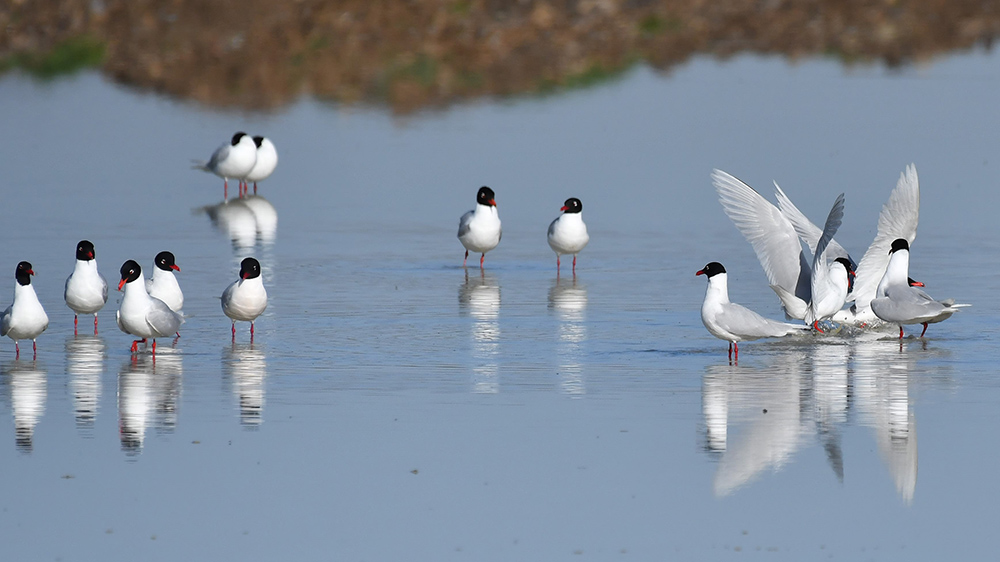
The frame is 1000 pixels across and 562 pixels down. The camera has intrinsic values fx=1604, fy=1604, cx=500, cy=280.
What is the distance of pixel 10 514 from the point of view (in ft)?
23.8

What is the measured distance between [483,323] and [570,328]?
69cm

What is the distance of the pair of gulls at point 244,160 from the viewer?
2031 cm

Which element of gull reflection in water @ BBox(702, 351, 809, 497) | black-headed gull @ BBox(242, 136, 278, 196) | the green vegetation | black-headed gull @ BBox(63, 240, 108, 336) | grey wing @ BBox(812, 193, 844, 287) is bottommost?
gull reflection in water @ BBox(702, 351, 809, 497)

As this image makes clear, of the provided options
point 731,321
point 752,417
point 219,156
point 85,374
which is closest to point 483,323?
point 731,321

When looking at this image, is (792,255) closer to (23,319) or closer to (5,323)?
(23,319)

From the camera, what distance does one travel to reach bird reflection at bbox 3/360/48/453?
28.1 ft

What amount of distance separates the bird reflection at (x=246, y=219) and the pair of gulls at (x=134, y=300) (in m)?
3.95

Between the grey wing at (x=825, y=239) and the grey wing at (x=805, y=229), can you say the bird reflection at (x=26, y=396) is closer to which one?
the grey wing at (x=825, y=239)

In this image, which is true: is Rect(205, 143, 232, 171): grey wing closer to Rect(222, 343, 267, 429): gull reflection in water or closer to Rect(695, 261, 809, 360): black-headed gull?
Rect(222, 343, 267, 429): gull reflection in water

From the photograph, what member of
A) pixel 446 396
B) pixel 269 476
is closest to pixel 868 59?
pixel 446 396

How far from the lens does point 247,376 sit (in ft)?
33.4

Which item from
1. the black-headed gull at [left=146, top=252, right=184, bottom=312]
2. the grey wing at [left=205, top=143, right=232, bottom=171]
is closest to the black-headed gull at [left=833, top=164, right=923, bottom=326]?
the black-headed gull at [left=146, top=252, right=184, bottom=312]

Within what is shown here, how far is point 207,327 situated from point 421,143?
1132 centimetres

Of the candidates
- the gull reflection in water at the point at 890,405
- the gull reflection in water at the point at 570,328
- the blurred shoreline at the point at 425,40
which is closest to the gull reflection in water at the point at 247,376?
the gull reflection in water at the point at 570,328
